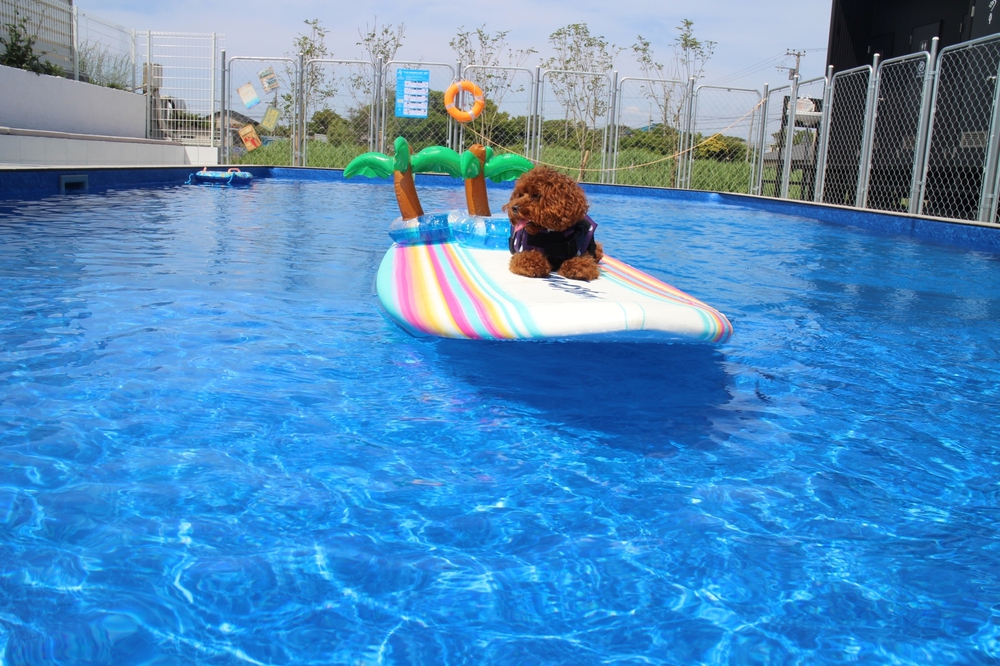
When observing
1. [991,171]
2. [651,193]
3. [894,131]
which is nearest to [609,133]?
[651,193]

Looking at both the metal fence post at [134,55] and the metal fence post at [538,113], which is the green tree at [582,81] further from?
the metal fence post at [134,55]

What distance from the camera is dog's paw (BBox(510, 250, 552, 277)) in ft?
12.1

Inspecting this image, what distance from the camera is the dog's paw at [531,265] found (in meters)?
3.70

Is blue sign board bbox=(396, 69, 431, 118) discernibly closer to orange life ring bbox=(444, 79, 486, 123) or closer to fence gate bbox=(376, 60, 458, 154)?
fence gate bbox=(376, 60, 458, 154)

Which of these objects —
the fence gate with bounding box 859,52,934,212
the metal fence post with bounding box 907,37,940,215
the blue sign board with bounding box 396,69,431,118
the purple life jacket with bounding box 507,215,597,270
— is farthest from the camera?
the blue sign board with bounding box 396,69,431,118

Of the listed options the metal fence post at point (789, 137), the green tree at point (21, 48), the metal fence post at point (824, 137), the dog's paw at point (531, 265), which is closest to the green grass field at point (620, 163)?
the metal fence post at point (789, 137)

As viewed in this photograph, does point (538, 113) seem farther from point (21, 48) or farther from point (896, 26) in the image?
point (21, 48)

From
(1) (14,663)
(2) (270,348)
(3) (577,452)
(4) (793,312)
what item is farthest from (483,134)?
(1) (14,663)

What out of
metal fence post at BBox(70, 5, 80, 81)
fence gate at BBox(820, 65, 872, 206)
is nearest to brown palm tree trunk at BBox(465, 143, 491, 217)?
fence gate at BBox(820, 65, 872, 206)

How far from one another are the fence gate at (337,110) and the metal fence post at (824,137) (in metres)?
8.72

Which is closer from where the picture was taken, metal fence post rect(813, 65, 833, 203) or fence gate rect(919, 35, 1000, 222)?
fence gate rect(919, 35, 1000, 222)

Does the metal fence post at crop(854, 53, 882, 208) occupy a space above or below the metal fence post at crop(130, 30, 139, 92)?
below

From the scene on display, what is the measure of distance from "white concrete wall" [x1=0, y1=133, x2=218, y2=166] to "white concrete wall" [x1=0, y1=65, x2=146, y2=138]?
2.42 ft

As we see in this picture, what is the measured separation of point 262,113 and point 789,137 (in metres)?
10.4
